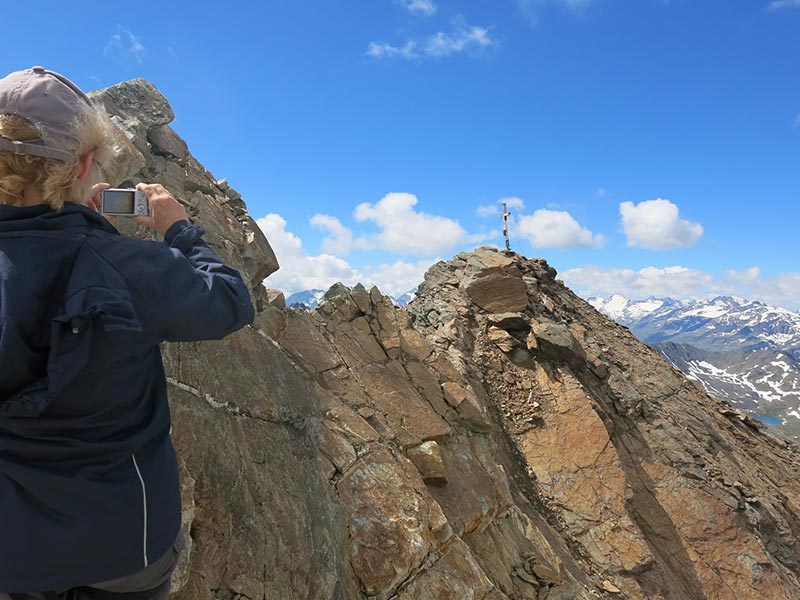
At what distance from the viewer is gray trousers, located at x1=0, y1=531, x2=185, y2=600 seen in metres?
2.80

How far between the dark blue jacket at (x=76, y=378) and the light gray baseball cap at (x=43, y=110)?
32 centimetres

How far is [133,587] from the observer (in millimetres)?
3148

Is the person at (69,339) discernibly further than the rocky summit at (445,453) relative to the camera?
No

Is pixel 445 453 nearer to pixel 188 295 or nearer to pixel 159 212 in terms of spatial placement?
pixel 159 212

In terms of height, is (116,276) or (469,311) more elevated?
(469,311)

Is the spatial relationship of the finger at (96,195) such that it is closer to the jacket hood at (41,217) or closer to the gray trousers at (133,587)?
the jacket hood at (41,217)

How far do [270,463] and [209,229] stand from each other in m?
6.64

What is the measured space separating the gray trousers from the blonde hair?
7.50 ft

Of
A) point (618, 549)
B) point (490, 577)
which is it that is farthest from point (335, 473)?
point (618, 549)

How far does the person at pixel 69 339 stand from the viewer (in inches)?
99.7

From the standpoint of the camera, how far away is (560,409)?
70.3ft

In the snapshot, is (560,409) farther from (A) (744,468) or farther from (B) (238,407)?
(B) (238,407)

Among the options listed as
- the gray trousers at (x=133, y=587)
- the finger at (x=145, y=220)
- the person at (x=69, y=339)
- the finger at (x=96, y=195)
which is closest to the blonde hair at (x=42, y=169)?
the person at (x=69, y=339)

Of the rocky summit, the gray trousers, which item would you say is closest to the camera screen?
the rocky summit
